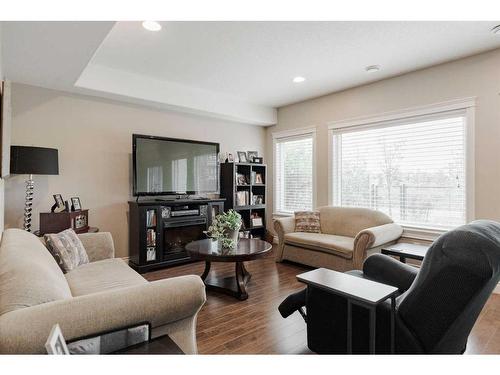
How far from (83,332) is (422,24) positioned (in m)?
3.34

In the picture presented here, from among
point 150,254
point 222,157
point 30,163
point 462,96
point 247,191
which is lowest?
point 150,254

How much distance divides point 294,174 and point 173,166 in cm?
225

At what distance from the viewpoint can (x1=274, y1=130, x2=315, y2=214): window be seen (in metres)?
4.96

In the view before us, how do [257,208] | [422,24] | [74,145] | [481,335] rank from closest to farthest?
[481,335] < [422,24] < [74,145] < [257,208]

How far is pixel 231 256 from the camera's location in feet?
8.87

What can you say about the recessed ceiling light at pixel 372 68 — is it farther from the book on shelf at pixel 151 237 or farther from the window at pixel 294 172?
the book on shelf at pixel 151 237

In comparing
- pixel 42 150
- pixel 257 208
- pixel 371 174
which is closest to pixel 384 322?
pixel 371 174

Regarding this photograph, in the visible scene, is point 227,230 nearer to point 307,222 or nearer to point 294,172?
point 307,222

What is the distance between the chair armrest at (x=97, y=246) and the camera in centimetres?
271

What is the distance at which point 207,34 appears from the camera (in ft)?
8.92

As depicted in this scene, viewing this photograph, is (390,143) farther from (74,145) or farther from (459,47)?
(74,145)

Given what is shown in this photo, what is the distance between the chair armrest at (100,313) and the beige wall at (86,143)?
2.80 m

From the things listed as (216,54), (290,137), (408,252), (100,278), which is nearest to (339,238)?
(408,252)
